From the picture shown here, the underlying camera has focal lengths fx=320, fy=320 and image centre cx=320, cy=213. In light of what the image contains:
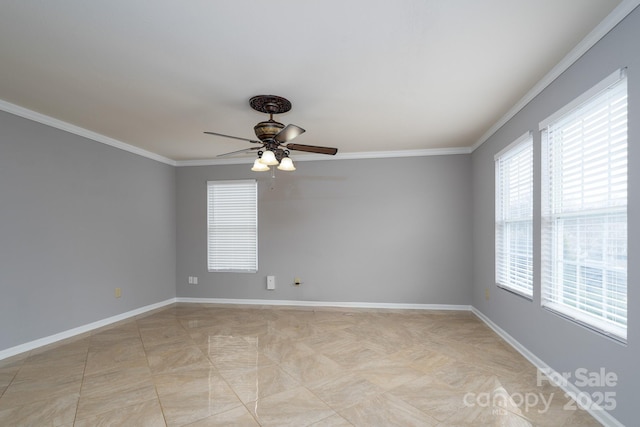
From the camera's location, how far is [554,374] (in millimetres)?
2617

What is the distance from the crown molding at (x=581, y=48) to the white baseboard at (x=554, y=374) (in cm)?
236

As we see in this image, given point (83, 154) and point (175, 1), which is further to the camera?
point (83, 154)

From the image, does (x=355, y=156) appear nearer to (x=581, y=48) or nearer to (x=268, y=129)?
(x=268, y=129)

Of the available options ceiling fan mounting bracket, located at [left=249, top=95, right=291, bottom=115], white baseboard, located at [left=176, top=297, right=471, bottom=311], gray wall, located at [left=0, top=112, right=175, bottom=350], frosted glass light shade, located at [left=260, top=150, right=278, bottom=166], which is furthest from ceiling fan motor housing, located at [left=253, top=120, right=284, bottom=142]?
white baseboard, located at [left=176, top=297, right=471, bottom=311]

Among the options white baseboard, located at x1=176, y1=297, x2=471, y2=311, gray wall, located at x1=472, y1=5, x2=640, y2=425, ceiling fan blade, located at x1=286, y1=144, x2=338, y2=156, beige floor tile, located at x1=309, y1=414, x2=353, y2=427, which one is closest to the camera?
gray wall, located at x1=472, y1=5, x2=640, y2=425

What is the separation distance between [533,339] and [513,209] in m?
1.35

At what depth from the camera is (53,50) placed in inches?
87.7

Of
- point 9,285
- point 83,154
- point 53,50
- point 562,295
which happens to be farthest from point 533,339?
point 83,154

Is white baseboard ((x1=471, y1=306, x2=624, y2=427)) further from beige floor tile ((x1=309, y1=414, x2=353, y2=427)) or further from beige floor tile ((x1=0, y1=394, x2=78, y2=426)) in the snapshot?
beige floor tile ((x1=0, y1=394, x2=78, y2=426))

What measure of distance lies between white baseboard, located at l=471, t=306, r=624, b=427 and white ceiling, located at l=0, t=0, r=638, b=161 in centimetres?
244

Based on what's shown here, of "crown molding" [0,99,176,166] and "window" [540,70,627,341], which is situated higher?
"crown molding" [0,99,176,166]

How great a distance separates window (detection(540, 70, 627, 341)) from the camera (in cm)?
196

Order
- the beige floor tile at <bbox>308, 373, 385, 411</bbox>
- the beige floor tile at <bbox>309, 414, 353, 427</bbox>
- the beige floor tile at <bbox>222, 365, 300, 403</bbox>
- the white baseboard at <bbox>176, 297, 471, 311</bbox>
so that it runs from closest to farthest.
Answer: the beige floor tile at <bbox>309, 414, 353, 427</bbox> < the beige floor tile at <bbox>308, 373, 385, 411</bbox> < the beige floor tile at <bbox>222, 365, 300, 403</bbox> < the white baseboard at <bbox>176, 297, 471, 311</bbox>

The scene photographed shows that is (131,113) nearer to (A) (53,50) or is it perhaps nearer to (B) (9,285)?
(A) (53,50)
